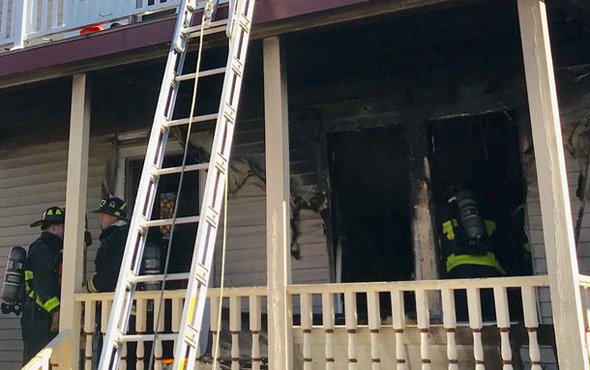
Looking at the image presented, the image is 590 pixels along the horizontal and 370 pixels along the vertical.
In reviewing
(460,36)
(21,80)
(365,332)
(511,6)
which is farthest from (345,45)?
(21,80)

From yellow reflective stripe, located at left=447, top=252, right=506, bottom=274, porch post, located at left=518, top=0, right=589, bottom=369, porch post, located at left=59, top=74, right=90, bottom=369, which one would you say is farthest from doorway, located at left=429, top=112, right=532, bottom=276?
porch post, located at left=59, top=74, right=90, bottom=369

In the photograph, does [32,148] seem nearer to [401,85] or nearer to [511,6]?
[401,85]

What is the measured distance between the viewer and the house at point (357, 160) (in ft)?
13.2

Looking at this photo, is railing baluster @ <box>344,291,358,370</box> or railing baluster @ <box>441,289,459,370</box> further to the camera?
railing baluster @ <box>344,291,358,370</box>

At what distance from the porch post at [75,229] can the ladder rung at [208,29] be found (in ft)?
4.13

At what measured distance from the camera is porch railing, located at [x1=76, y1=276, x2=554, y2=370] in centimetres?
381

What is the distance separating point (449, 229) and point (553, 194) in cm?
162

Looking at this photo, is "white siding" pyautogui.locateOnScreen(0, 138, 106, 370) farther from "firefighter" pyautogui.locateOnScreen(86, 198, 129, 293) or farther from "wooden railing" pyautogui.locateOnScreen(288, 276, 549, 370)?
"wooden railing" pyautogui.locateOnScreen(288, 276, 549, 370)

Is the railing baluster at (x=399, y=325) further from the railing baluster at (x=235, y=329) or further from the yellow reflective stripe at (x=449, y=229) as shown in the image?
the yellow reflective stripe at (x=449, y=229)

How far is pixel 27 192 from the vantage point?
7.55 m

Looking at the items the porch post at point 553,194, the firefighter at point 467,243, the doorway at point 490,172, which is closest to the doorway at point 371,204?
the doorway at point 490,172

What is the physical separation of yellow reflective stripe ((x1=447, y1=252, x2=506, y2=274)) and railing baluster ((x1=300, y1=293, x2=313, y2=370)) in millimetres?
1276

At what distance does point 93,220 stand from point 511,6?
4.78 m

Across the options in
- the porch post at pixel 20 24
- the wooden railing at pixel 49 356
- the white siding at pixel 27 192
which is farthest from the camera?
the white siding at pixel 27 192
